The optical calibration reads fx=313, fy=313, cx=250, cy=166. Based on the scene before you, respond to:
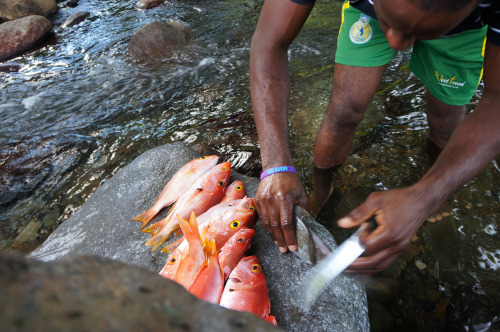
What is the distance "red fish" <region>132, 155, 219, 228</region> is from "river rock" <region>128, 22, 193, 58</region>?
5.77 metres

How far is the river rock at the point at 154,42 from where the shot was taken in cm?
810

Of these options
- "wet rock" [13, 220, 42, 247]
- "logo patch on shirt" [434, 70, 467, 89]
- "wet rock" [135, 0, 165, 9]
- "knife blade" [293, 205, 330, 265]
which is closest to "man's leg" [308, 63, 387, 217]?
"logo patch on shirt" [434, 70, 467, 89]

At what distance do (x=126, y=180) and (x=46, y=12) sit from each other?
43.7 feet

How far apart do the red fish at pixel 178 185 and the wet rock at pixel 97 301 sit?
2.31 metres

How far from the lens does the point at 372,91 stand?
290 cm

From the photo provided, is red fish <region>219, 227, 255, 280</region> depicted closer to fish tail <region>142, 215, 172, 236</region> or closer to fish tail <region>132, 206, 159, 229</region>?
fish tail <region>142, 215, 172, 236</region>

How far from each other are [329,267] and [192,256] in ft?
3.00

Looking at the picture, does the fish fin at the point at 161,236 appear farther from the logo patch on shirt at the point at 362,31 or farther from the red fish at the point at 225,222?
the logo patch on shirt at the point at 362,31

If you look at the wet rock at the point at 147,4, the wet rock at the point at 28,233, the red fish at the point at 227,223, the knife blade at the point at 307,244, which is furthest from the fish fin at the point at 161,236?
the wet rock at the point at 147,4

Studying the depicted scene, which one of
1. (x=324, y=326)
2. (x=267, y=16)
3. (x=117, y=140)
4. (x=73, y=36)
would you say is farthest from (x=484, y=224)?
(x=73, y=36)

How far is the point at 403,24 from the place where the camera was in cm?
163

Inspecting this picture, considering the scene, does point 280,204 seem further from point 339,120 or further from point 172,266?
point 339,120

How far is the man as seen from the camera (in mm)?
1664

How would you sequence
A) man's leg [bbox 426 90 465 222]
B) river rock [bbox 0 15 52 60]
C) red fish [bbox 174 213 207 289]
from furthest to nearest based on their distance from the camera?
river rock [bbox 0 15 52 60] → man's leg [bbox 426 90 465 222] → red fish [bbox 174 213 207 289]
